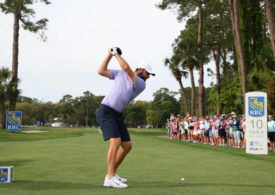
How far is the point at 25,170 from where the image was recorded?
6.24 meters

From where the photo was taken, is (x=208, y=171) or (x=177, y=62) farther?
(x=177, y=62)

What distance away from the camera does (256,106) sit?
42.0ft

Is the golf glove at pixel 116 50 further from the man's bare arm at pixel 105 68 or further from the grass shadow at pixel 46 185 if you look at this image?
the grass shadow at pixel 46 185

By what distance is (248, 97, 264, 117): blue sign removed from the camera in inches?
501

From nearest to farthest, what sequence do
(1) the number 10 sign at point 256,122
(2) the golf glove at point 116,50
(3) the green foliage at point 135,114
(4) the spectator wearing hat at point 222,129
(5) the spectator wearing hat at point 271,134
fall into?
(2) the golf glove at point 116,50 → (1) the number 10 sign at point 256,122 → (5) the spectator wearing hat at point 271,134 → (4) the spectator wearing hat at point 222,129 → (3) the green foliage at point 135,114

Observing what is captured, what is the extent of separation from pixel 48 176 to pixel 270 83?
816 inches

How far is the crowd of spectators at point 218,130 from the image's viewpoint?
1623 centimetres

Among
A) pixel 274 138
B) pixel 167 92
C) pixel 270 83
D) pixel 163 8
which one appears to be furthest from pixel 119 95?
pixel 167 92

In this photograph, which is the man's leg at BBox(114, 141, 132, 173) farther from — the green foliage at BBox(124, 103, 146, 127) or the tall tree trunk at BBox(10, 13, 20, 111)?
the green foliage at BBox(124, 103, 146, 127)

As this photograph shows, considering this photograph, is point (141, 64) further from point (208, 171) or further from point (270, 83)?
point (270, 83)

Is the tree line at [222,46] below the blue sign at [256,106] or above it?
above

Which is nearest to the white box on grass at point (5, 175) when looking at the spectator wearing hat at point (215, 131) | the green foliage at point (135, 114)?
the spectator wearing hat at point (215, 131)

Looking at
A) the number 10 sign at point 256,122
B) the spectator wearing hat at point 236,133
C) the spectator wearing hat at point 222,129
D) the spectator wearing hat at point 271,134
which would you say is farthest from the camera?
the spectator wearing hat at point 222,129

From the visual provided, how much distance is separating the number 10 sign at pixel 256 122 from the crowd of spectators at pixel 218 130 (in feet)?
6.70
